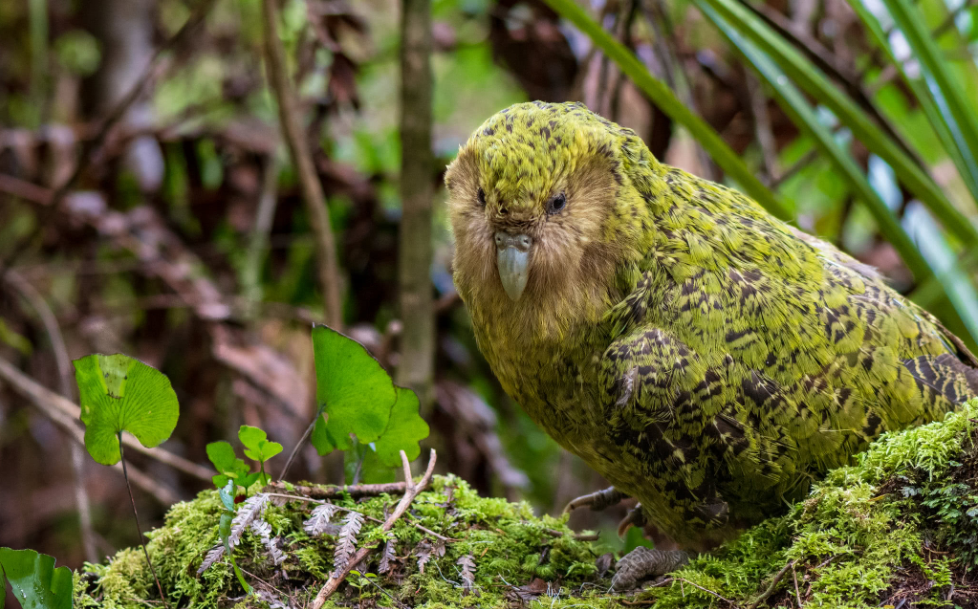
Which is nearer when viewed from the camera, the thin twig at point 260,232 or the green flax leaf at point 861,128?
the green flax leaf at point 861,128

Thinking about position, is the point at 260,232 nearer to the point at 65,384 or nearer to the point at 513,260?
the point at 65,384

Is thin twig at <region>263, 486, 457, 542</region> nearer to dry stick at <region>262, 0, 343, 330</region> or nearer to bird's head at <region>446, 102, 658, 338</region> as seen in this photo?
bird's head at <region>446, 102, 658, 338</region>

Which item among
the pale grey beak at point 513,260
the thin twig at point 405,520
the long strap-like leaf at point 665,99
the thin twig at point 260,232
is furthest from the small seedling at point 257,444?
the thin twig at point 260,232

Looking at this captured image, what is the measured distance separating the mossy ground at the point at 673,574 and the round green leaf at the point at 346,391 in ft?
0.90

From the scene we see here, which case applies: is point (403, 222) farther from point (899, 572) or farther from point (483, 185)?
point (899, 572)

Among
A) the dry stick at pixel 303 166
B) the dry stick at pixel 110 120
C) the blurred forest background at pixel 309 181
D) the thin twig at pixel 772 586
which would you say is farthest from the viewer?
the dry stick at pixel 110 120

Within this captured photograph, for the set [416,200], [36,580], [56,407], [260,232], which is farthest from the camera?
[260,232]

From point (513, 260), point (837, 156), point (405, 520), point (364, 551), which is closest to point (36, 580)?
point (364, 551)

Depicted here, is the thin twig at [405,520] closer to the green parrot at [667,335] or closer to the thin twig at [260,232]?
the green parrot at [667,335]

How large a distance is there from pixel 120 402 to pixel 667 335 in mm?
1439

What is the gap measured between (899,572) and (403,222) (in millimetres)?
2319

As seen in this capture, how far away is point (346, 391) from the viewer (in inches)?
83.0

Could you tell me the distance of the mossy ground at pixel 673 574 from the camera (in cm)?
176

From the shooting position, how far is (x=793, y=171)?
3.95 metres
